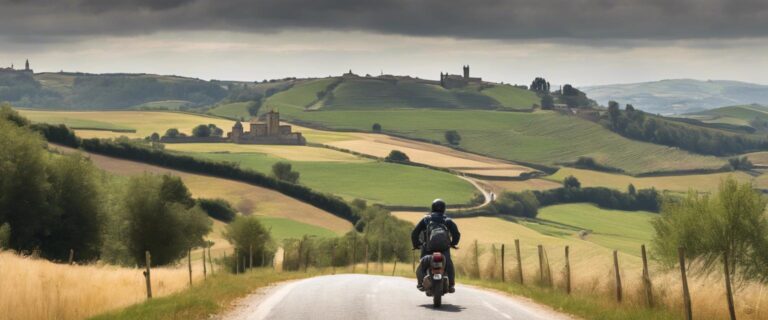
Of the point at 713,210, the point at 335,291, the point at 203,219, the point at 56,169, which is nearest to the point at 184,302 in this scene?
the point at 335,291

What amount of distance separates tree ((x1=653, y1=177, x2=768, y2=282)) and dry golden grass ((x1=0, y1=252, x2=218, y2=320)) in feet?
109

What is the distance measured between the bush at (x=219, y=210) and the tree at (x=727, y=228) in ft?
254

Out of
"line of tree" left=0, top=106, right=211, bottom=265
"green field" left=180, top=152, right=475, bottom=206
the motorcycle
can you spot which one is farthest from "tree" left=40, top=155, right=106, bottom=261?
"green field" left=180, top=152, right=475, bottom=206

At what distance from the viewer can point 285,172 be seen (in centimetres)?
18812

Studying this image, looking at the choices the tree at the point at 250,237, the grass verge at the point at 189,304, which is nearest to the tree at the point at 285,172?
the tree at the point at 250,237

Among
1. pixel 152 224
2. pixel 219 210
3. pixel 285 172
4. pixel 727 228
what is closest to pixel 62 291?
pixel 727 228

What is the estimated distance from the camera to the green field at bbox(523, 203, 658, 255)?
489 ft

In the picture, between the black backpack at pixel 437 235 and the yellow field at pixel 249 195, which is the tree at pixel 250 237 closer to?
the yellow field at pixel 249 195

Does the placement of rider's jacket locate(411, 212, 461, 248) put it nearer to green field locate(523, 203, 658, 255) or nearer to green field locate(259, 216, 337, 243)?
green field locate(259, 216, 337, 243)

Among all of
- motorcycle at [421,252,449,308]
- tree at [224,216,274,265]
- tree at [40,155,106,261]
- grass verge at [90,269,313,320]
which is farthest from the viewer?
tree at [224,216,274,265]

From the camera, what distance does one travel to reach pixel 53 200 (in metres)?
61.9

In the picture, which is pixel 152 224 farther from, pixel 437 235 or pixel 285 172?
pixel 285 172

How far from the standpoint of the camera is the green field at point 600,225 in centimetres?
14896

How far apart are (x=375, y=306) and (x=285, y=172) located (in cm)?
16486
